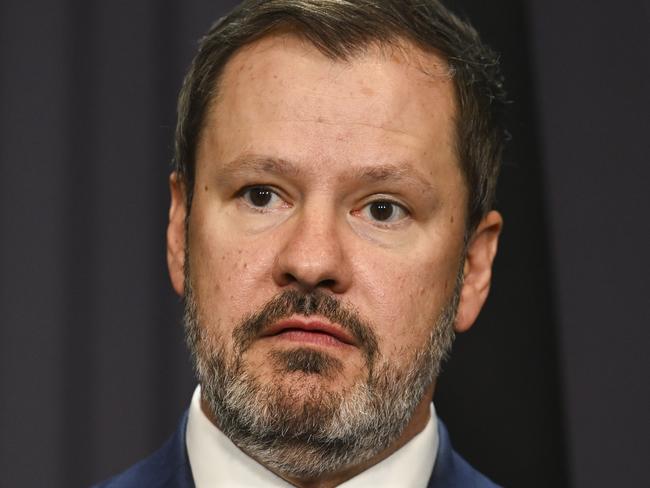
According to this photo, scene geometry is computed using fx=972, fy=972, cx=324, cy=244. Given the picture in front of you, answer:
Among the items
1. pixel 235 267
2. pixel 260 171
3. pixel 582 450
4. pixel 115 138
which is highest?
pixel 260 171

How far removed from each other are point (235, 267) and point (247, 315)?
0.07 meters

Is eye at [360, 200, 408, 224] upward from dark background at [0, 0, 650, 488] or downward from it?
upward

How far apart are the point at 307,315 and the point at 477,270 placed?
0.40 m

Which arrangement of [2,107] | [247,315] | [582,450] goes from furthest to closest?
[2,107] → [582,450] → [247,315]

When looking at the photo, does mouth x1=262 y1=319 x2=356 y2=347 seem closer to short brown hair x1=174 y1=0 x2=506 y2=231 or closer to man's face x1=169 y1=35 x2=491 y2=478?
man's face x1=169 y1=35 x2=491 y2=478

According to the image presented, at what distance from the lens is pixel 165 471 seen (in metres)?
1.40

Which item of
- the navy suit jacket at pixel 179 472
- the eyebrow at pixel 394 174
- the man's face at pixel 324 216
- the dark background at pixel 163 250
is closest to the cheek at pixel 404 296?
the man's face at pixel 324 216

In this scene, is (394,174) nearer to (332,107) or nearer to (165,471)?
(332,107)

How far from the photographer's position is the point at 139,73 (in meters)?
1.93

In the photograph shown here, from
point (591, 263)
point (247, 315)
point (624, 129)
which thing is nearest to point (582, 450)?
point (591, 263)

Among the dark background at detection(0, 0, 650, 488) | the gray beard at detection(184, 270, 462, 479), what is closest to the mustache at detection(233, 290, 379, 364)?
the gray beard at detection(184, 270, 462, 479)

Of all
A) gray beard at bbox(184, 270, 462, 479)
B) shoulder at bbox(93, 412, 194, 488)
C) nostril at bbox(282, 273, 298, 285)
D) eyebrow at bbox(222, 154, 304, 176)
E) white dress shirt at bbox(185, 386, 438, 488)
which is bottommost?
shoulder at bbox(93, 412, 194, 488)

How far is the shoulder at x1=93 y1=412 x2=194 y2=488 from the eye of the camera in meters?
1.38

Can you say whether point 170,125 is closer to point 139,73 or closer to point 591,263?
point 139,73
